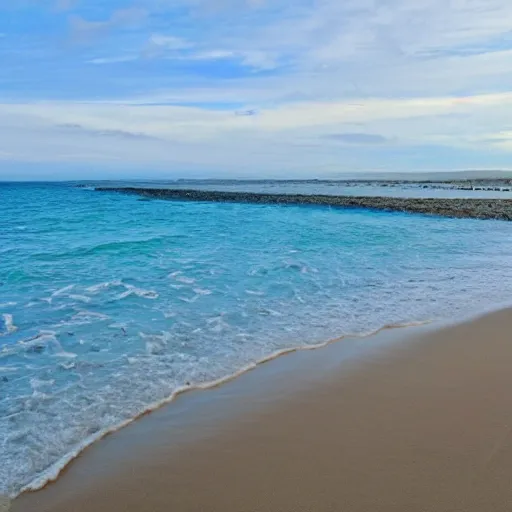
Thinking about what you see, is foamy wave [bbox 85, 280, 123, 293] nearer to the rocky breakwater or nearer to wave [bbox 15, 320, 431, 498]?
wave [bbox 15, 320, 431, 498]

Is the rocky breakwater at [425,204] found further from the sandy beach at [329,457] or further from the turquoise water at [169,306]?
the sandy beach at [329,457]

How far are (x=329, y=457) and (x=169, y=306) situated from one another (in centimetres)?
571

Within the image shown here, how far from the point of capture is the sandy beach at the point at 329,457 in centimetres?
352

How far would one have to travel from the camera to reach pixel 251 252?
52.8 feet

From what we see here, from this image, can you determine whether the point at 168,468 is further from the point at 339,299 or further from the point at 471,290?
the point at 471,290

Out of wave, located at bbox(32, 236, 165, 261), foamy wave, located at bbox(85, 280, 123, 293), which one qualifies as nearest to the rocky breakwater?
wave, located at bbox(32, 236, 165, 261)

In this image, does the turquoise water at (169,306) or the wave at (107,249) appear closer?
the turquoise water at (169,306)

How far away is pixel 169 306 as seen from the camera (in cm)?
922

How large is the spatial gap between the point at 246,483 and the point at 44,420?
233 cm

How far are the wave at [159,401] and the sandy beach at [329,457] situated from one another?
0.33ft

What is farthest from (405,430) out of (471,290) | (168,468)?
(471,290)

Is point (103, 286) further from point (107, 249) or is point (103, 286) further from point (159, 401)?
point (107, 249)

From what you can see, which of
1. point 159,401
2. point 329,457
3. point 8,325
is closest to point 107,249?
point 8,325

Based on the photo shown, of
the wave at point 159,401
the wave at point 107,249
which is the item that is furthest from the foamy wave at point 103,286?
the wave at point 107,249
